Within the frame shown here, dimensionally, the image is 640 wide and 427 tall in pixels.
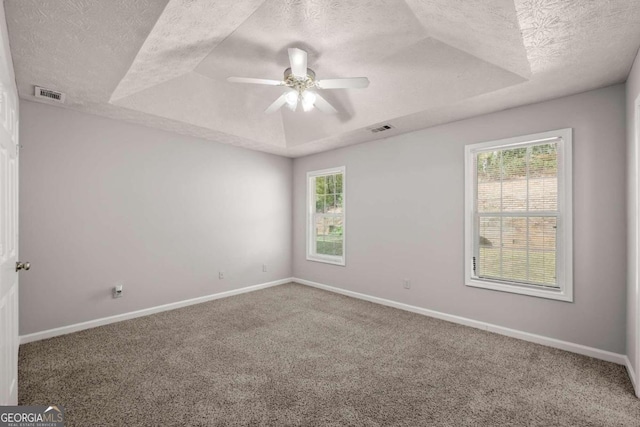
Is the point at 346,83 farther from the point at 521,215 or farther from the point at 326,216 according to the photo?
the point at 326,216

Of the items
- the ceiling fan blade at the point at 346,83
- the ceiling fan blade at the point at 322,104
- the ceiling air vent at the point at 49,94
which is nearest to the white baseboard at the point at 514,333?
the ceiling fan blade at the point at 322,104

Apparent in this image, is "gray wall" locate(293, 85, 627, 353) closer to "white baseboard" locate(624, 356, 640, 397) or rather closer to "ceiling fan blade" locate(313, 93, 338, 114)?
"white baseboard" locate(624, 356, 640, 397)

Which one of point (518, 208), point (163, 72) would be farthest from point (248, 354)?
point (518, 208)

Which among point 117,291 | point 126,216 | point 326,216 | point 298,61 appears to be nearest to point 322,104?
point 298,61

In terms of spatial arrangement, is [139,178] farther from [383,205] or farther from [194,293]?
[383,205]

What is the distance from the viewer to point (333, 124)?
3.95m

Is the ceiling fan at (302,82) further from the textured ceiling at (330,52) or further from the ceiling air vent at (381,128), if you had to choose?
the ceiling air vent at (381,128)

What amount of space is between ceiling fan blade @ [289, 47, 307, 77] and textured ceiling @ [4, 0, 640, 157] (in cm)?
28

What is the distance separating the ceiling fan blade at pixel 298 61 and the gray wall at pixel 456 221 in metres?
2.02

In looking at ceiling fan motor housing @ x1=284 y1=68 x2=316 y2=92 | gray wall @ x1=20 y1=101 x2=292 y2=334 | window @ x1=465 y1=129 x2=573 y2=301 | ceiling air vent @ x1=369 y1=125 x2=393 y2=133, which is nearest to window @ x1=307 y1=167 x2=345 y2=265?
gray wall @ x1=20 y1=101 x2=292 y2=334

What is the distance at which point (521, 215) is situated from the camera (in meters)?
3.08

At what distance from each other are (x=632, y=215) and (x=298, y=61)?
295cm

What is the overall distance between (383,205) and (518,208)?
1.66 meters

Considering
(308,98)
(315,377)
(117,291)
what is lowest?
(315,377)
